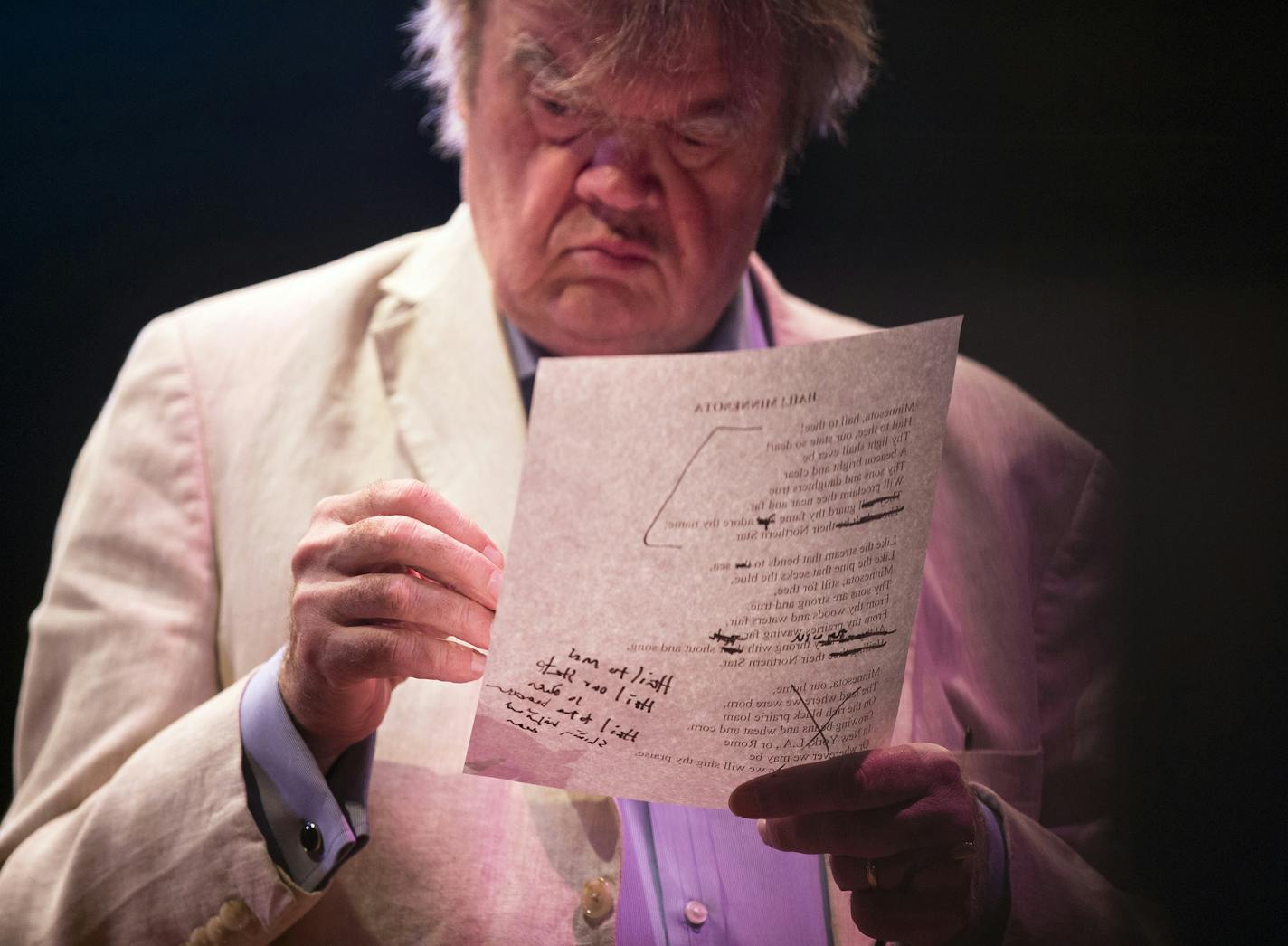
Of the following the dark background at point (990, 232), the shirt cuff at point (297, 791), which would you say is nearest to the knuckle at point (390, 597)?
the shirt cuff at point (297, 791)

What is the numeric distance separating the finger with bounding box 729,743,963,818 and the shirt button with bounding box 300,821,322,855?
1.13 ft

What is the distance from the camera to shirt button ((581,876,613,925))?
874 mm

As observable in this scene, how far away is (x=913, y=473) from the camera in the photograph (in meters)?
0.71

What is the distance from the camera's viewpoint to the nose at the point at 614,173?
98 cm

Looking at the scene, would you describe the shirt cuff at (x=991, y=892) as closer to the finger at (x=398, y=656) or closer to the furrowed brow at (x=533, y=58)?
the finger at (x=398, y=656)

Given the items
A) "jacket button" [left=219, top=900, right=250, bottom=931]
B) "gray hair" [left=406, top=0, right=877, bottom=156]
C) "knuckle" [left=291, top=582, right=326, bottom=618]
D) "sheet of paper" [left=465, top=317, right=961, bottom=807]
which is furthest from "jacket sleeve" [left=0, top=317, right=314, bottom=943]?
"gray hair" [left=406, top=0, right=877, bottom=156]

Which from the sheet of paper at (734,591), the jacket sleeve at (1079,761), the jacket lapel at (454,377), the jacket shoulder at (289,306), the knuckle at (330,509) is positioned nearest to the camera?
the sheet of paper at (734,591)

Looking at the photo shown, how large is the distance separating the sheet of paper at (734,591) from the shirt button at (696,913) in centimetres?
20

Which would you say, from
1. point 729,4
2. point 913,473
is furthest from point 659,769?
point 729,4

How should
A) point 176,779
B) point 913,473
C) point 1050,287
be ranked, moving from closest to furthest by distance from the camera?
1. point 913,473
2. point 176,779
3. point 1050,287

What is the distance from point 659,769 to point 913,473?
0.86ft

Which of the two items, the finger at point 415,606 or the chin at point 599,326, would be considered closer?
the finger at point 415,606

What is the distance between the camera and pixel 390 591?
754mm

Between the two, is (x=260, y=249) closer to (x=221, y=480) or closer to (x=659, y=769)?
(x=221, y=480)
